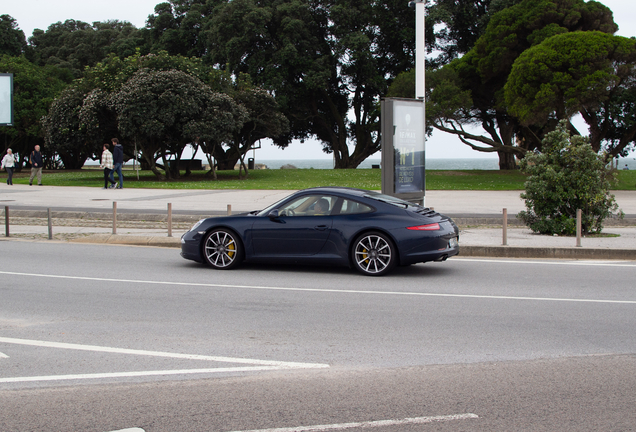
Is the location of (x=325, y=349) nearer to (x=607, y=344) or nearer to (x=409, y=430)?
(x=409, y=430)

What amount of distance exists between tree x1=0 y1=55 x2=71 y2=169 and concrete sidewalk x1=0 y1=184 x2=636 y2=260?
19.4 m

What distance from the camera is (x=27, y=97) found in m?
48.1

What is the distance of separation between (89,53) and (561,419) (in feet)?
223

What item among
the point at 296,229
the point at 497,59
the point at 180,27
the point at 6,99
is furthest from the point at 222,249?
the point at 180,27

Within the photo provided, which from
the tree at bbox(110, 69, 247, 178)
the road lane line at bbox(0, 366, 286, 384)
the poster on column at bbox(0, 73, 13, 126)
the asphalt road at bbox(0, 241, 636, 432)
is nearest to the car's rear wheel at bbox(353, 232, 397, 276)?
Answer: the asphalt road at bbox(0, 241, 636, 432)

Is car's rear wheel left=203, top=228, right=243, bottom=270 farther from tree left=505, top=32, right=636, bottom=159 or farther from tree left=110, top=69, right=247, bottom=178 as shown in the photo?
tree left=110, top=69, right=247, bottom=178

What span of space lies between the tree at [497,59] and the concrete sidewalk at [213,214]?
856 cm

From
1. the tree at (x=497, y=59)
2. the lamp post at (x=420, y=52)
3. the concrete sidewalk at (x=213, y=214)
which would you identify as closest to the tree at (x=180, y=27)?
the tree at (x=497, y=59)

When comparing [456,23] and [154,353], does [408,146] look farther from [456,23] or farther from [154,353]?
[456,23]

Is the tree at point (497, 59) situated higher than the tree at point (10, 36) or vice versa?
the tree at point (10, 36)

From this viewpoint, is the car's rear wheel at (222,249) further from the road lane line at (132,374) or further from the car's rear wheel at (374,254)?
the road lane line at (132,374)

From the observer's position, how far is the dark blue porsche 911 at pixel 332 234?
9.51m

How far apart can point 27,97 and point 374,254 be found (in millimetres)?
45621

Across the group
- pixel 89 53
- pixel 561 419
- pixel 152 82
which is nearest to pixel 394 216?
pixel 561 419
